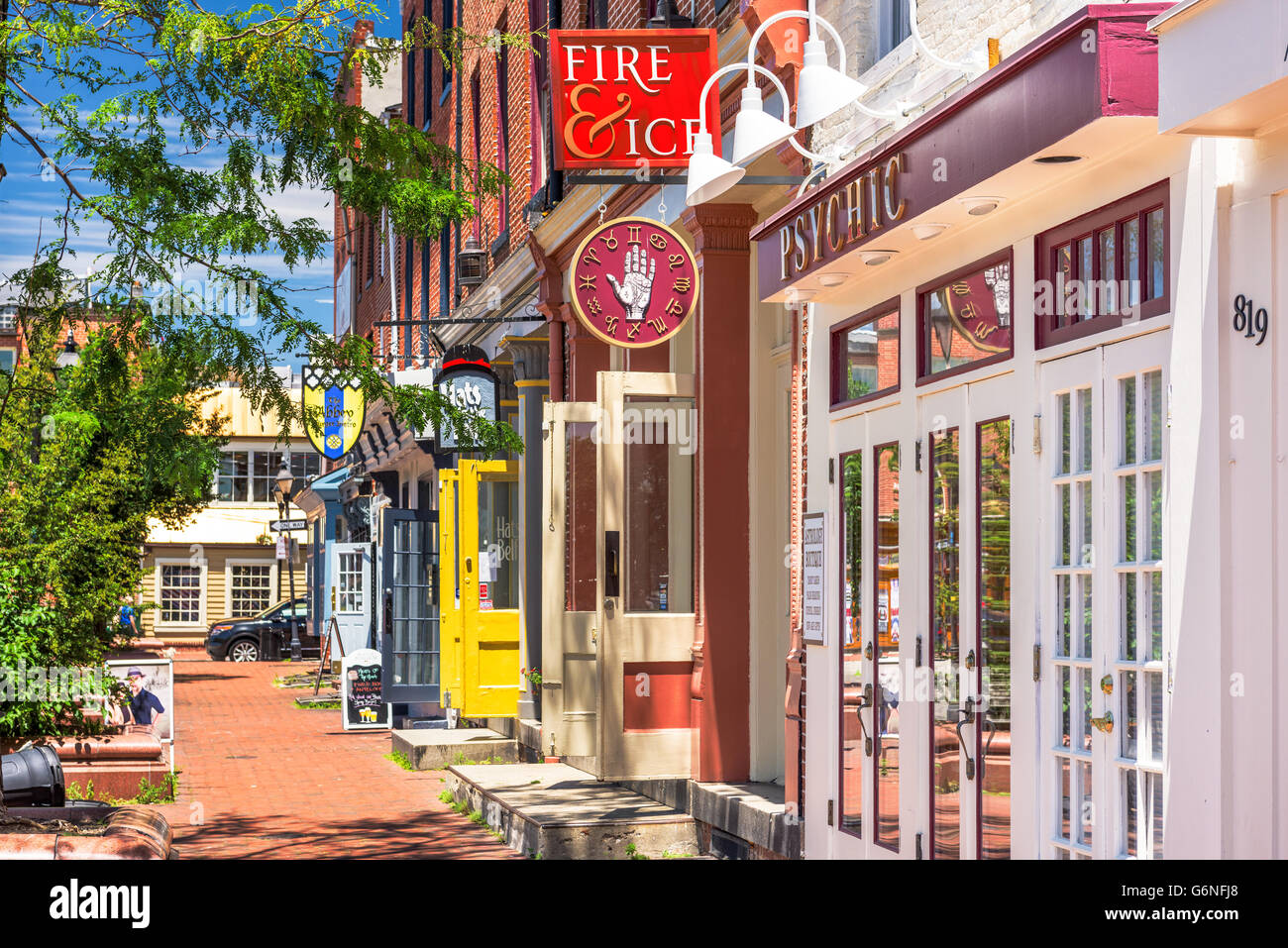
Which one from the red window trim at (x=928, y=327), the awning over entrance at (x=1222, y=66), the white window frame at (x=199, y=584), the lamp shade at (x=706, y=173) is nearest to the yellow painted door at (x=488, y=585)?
the red window trim at (x=928, y=327)

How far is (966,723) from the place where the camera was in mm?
6527

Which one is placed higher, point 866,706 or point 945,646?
point 945,646

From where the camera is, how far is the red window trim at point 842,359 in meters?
7.42

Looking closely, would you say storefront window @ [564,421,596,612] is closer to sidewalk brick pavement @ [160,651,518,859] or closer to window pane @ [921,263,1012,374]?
sidewalk brick pavement @ [160,651,518,859]

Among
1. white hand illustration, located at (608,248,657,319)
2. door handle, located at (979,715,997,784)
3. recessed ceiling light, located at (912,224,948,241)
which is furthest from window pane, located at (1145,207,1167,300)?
white hand illustration, located at (608,248,657,319)

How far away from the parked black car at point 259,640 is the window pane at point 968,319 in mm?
32138

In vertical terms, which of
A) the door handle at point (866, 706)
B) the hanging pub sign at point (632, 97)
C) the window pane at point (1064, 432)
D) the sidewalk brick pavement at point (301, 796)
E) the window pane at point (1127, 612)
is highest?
the hanging pub sign at point (632, 97)

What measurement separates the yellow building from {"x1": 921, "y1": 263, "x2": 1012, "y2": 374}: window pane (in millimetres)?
Answer: 42542

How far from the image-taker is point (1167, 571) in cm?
496

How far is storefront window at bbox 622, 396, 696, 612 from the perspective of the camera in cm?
1084

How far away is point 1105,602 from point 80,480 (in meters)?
12.2

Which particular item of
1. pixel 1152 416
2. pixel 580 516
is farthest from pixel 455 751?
pixel 1152 416

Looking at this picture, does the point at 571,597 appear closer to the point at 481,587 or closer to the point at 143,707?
the point at 143,707

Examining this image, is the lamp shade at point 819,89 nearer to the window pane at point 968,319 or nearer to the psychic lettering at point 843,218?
the psychic lettering at point 843,218
